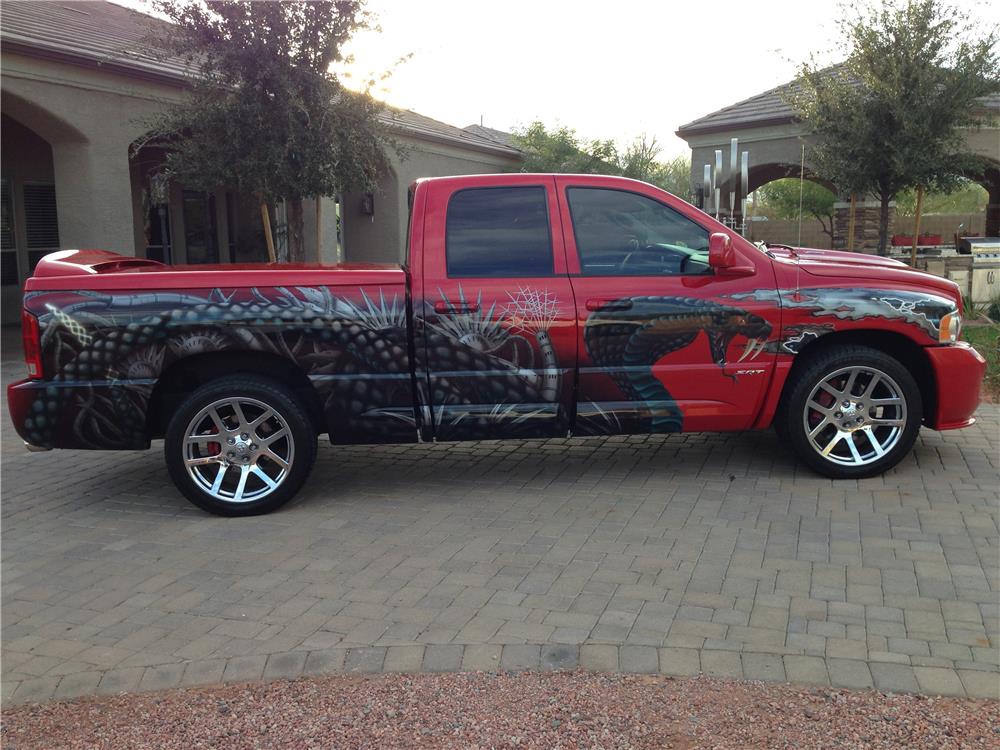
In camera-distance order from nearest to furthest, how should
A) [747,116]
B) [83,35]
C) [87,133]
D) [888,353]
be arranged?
[888,353]
[87,133]
[83,35]
[747,116]

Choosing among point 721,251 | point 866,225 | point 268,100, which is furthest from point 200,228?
point 721,251

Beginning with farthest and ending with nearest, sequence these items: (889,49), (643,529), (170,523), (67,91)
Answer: (889,49), (67,91), (170,523), (643,529)

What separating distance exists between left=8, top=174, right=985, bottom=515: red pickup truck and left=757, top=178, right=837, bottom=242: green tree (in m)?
32.6

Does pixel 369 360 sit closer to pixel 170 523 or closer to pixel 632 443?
pixel 170 523

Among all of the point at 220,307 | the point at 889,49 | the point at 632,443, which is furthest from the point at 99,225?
the point at 889,49

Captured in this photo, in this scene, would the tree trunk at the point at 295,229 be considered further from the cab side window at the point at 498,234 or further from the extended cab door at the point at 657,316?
the extended cab door at the point at 657,316

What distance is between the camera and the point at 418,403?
548 centimetres

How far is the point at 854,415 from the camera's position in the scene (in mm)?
5730

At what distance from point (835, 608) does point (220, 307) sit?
12.2 feet

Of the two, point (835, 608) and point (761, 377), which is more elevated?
point (761, 377)

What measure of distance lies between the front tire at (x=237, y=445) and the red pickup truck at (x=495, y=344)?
0.01 m

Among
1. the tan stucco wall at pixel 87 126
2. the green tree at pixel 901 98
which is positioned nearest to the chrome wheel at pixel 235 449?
A: the tan stucco wall at pixel 87 126

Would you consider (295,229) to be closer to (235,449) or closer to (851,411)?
(235,449)

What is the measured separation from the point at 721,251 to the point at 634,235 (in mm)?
587
